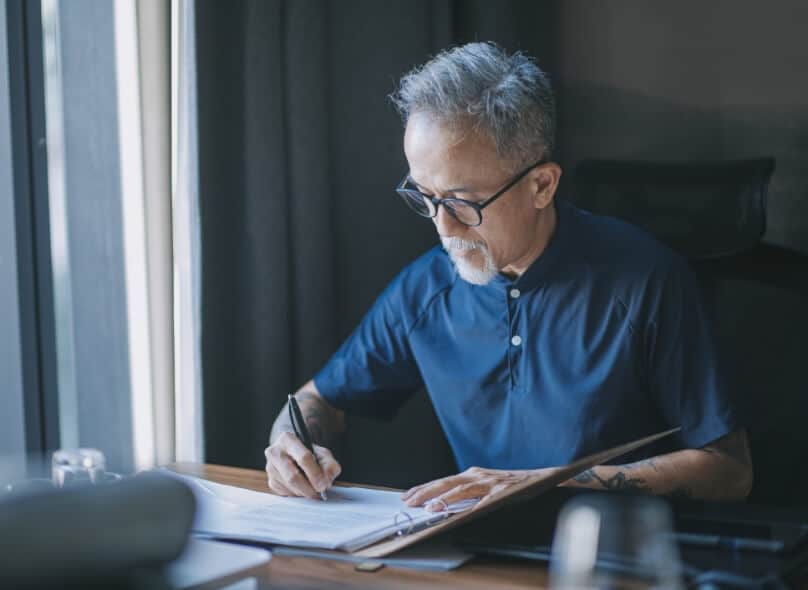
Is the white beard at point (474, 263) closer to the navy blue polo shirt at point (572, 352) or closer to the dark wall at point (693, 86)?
the navy blue polo shirt at point (572, 352)

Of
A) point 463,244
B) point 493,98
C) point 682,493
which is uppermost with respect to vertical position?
point 493,98

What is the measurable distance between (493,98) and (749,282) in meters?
0.65

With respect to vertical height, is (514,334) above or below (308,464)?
above

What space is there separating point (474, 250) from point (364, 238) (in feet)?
2.39

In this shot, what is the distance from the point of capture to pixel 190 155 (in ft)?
6.14

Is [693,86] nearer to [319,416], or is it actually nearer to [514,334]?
[514,334]

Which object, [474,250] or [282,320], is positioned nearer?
[474,250]

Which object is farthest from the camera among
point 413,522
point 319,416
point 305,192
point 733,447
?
point 305,192

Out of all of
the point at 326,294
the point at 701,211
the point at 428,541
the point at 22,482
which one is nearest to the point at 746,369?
the point at 701,211

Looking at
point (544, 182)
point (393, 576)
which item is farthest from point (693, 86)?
point (393, 576)

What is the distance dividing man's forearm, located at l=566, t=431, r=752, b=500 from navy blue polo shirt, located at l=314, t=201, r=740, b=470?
4cm

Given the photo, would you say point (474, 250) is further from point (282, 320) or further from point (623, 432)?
point (282, 320)

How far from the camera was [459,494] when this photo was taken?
3.88 ft

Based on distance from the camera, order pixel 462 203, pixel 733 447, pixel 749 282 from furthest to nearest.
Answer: pixel 749 282, pixel 462 203, pixel 733 447
